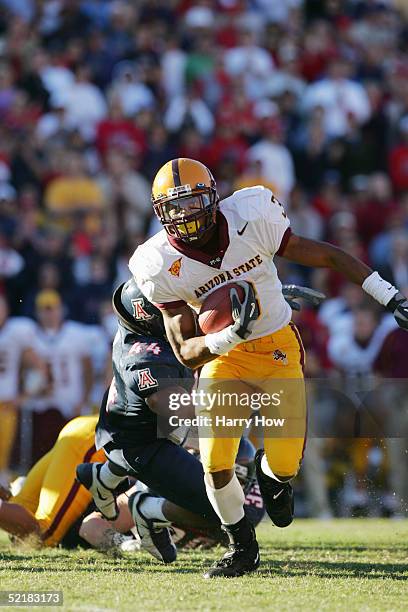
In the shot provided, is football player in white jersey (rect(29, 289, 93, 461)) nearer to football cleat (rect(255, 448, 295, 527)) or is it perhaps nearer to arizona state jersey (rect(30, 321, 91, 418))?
arizona state jersey (rect(30, 321, 91, 418))

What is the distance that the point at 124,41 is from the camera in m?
12.3

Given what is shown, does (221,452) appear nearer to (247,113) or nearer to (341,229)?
(341,229)

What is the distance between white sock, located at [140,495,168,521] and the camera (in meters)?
5.40

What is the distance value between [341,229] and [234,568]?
6.05m

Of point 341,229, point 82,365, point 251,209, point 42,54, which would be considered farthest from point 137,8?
point 251,209

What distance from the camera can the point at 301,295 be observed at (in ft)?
18.2

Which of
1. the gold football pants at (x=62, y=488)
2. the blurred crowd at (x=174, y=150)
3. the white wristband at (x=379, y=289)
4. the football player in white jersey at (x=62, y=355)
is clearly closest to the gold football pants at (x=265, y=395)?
the white wristband at (x=379, y=289)

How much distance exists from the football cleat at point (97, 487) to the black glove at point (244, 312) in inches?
54.7

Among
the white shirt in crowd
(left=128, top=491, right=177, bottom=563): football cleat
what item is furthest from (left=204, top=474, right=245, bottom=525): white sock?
the white shirt in crowd

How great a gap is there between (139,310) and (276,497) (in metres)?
1.08

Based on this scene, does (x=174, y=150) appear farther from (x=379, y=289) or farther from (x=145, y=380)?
(x=379, y=289)

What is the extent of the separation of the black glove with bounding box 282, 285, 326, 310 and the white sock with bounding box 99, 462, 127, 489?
3.81 ft

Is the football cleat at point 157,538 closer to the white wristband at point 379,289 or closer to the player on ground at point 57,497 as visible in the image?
the player on ground at point 57,497

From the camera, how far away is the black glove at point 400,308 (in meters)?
4.97
